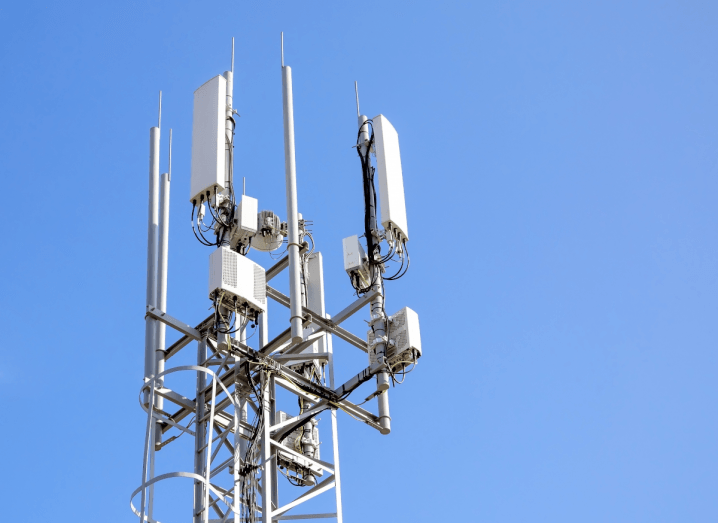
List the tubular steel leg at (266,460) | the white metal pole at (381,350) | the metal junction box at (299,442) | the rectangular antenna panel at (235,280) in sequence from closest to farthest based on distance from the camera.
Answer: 1. the tubular steel leg at (266,460)
2. the rectangular antenna panel at (235,280)
3. the white metal pole at (381,350)
4. the metal junction box at (299,442)

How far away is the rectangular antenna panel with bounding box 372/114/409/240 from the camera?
2391 cm

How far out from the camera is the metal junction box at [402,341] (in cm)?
2292

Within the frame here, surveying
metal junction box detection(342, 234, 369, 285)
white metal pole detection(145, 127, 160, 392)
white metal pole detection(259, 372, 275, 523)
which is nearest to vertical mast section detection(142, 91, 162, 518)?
white metal pole detection(145, 127, 160, 392)

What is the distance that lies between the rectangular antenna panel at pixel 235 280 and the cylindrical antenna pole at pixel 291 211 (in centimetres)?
70

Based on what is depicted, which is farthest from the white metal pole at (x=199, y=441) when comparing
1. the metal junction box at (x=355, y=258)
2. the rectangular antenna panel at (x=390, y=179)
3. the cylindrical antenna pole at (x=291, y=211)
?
the rectangular antenna panel at (x=390, y=179)

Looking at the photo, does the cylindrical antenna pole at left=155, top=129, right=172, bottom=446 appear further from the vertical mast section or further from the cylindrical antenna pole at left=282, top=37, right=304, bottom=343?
the cylindrical antenna pole at left=282, top=37, right=304, bottom=343

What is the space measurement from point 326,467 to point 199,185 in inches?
235

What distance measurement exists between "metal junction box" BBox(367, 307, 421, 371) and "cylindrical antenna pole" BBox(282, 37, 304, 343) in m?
2.01

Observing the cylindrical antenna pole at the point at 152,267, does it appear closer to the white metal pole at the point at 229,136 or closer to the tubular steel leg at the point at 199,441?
the tubular steel leg at the point at 199,441

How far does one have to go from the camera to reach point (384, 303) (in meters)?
23.7

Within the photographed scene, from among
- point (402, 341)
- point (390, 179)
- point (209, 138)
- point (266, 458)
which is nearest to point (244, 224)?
point (209, 138)

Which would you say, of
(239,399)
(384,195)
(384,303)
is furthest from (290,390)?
(384,195)

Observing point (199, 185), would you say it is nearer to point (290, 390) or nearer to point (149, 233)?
point (149, 233)

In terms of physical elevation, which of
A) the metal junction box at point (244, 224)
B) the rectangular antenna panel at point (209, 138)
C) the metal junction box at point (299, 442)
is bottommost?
the metal junction box at point (299, 442)
